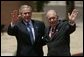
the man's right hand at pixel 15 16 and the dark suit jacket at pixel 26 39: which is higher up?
the man's right hand at pixel 15 16

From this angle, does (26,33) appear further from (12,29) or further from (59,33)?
(59,33)

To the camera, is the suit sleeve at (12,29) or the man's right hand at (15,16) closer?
the man's right hand at (15,16)

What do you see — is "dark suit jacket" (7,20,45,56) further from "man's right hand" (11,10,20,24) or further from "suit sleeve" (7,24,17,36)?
"man's right hand" (11,10,20,24)

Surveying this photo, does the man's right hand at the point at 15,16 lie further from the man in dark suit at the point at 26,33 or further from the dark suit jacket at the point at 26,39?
the dark suit jacket at the point at 26,39

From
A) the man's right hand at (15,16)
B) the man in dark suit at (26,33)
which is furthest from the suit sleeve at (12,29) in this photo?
the man's right hand at (15,16)

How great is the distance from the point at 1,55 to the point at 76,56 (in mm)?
1969

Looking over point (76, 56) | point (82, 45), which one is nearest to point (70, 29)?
point (76, 56)

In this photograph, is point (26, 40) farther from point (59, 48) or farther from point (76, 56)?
point (76, 56)

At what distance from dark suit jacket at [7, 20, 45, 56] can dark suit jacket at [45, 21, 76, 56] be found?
128 millimetres

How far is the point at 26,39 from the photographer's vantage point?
524 centimetres

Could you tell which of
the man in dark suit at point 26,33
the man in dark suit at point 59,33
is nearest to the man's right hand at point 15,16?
the man in dark suit at point 26,33

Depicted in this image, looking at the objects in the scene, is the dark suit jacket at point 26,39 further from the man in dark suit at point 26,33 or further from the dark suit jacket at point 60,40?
the dark suit jacket at point 60,40

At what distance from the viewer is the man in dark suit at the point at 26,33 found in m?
5.22

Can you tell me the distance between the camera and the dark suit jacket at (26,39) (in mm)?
5242
